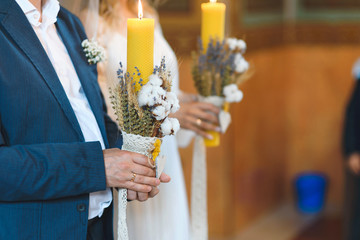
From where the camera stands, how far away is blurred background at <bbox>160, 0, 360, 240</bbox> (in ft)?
13.3

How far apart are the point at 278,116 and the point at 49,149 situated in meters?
3.63

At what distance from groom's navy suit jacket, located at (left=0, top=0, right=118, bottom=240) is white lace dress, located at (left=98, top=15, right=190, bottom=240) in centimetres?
61

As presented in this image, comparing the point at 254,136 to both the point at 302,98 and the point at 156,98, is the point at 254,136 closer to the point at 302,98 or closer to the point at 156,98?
the point at 302,98

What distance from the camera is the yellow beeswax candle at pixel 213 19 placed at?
6.21 ft

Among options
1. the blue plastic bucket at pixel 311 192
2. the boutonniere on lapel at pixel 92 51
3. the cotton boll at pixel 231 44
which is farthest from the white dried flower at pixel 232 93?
the blue plastic bucket at pixel 311 192

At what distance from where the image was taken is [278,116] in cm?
475

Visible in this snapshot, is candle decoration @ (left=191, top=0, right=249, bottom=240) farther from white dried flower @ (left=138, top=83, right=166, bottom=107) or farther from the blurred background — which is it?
the blurred background

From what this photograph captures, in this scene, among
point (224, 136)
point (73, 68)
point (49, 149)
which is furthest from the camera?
point (224, 136)

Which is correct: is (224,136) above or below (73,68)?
below

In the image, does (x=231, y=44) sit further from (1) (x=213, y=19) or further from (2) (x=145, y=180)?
(2) (x=145, y=180)

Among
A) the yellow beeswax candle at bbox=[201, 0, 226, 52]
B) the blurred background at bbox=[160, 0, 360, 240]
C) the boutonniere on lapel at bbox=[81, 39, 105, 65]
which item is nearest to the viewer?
the boutonniere on lapel at bbox=[81, 39, 105, 65]

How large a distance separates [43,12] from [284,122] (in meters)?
3.59

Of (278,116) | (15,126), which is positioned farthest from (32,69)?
(278,116)

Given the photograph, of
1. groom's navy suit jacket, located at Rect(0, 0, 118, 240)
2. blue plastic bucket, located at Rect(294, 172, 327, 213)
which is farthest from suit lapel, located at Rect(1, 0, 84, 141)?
blue plastic bucket, located at Rect(294, 172, 327, 213)
